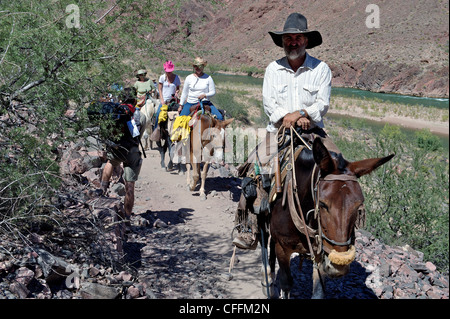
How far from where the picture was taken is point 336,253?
3.08m

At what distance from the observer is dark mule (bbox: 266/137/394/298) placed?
308cm

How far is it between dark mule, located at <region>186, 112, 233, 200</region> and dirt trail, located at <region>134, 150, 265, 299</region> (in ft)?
1.50

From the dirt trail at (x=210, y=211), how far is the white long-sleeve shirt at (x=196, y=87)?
7.33 feet

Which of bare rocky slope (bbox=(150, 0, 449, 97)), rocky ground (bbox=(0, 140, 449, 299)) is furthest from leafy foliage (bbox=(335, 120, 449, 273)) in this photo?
bare rocky slope (bbox=(150, 0, 449, 97))

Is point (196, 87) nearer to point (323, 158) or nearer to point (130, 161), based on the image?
point (130, 161)

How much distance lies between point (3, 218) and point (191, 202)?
191 inches

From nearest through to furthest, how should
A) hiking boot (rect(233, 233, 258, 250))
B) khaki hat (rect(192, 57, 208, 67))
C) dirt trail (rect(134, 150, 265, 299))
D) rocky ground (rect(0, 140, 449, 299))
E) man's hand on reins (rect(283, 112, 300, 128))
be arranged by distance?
man's hand on reins (rect(283, 112, 300, 128))
rocky ground (rect(0, 140, 449, 299))
hiking boot (rect(233, 233, 258, 250))
dirt trail (rect(134, 150, 265, 299))
khaki hat (rect(192, 57, 208, 67))

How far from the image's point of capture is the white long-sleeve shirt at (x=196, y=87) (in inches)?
367

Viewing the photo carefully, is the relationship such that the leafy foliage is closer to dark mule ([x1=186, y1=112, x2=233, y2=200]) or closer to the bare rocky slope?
dark mule ([x1=186, y1=112, x2=233, y2=200])

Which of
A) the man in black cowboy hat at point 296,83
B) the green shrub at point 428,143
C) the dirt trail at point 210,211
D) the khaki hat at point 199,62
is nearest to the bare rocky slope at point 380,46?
the green shrub at point 428,143

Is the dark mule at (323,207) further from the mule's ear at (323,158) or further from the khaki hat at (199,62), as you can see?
the khaki hat at (199,62)

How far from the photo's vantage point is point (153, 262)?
6.07 m

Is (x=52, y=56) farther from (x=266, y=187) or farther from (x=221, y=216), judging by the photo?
(x=221, y=216)
